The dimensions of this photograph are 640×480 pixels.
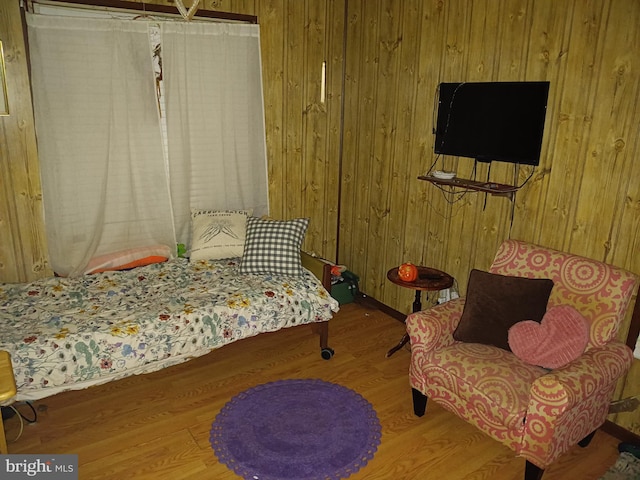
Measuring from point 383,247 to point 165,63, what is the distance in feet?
7.10

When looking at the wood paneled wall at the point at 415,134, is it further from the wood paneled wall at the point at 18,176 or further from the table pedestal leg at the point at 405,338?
the table pedestal leg at the point at 405,338

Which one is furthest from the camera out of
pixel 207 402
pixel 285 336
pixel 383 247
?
pixel 383 247

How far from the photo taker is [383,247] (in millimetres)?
4160

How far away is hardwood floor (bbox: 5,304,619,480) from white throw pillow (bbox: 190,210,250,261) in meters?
0.69

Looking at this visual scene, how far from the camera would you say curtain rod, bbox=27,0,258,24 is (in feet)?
10.1

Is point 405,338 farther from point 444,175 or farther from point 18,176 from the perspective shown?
point 18,176

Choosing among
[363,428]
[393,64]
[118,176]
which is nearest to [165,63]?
[118,176]

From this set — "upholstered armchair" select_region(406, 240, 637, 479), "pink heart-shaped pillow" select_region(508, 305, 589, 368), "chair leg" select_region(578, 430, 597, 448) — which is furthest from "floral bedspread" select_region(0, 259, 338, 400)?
"chair leg" select_region(578, 430, 597, 448)

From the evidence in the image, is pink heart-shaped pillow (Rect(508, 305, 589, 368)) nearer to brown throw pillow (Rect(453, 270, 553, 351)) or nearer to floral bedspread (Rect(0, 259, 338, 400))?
brown throw pillow (Rect(453, 270, 553, 351))

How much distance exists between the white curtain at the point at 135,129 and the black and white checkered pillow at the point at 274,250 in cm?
58

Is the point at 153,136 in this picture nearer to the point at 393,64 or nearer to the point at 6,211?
the point at 6,211

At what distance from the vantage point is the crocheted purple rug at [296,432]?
2.43m

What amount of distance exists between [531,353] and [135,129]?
111 inches

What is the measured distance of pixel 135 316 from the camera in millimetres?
2756
